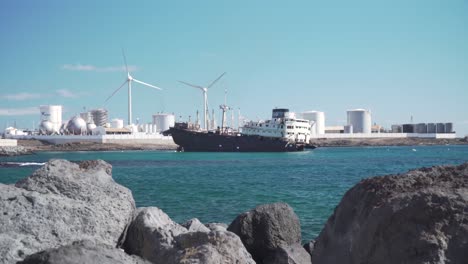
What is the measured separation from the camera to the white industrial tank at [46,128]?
13288 centimetres

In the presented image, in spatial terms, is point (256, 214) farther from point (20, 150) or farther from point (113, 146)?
point (113, 146)

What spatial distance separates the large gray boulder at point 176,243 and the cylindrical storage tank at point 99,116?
14690cm

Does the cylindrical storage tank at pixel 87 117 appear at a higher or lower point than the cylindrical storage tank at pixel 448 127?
higher

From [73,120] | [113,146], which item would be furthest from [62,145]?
[73,120]

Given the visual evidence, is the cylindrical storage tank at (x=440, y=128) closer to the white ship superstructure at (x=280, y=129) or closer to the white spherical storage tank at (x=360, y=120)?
the white spherical storage tank at (x=360, y=120)

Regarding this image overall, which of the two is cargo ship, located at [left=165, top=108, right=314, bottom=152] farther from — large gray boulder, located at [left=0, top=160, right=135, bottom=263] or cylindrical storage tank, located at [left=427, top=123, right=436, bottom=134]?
large gray boulder, located at [left=0, top=160, right=135, bottom=263]

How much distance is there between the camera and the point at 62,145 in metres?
112

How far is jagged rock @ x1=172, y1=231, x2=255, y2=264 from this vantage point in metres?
4.68

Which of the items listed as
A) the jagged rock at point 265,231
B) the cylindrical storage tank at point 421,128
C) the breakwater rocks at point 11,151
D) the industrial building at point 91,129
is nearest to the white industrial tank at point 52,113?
the industrial building at point 91,129

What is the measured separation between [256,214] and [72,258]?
534cm

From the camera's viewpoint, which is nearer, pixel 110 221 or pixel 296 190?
pixel 110 221

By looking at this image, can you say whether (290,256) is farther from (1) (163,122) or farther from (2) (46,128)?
(1) (163,122)

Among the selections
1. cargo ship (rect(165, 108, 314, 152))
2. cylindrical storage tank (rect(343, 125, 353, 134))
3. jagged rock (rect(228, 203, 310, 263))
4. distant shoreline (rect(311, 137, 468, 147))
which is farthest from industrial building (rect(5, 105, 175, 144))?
jagged rock (rect(228, 203, 310, 263))

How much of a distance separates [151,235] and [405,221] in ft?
9.26
